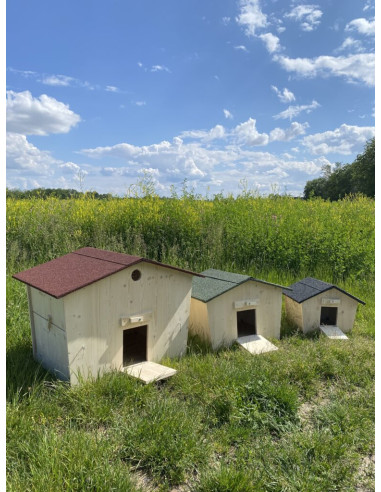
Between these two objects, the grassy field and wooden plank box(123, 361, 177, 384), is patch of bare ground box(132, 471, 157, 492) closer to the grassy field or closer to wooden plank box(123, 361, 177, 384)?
the grassy field

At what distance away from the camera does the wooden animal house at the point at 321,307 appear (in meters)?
4.83

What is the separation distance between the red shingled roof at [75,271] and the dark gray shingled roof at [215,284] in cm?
71

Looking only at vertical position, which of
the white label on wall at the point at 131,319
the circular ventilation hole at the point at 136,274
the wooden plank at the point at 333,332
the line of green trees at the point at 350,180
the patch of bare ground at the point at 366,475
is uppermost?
the line of green trees at the point at 350,180

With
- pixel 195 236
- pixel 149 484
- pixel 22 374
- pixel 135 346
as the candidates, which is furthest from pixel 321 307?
pixel 22 374

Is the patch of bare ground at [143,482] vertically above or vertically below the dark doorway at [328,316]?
below

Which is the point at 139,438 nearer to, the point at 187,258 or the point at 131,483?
the point at 131,483

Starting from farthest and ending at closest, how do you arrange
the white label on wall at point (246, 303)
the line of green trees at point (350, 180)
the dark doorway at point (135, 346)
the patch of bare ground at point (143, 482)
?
1. the line of green trees at point (350, 180)
2. the white label on wall at point (246, 303)
3. the dark doorway at point (135, 346)
4. the patch of bare ground at point (143, 482)

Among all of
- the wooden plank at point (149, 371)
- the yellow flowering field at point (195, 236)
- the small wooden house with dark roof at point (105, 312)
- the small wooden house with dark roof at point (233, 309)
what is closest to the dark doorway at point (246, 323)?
the small wooden house with dark roof at point (233, 309)

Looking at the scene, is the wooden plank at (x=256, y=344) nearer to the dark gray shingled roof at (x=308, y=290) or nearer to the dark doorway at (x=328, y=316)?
the dark gray shingled roof at (x=308, y=290)

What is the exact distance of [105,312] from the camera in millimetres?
3422

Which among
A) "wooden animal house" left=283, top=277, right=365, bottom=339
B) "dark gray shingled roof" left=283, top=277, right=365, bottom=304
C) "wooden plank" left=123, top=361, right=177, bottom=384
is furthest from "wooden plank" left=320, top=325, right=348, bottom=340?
"wooden plank" left=123, top=361, right=177, bottom=384

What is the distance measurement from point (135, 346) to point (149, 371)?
720 mm

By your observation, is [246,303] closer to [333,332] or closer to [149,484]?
[333,332]

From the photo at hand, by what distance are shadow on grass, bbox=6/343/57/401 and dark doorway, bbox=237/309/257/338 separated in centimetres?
229
